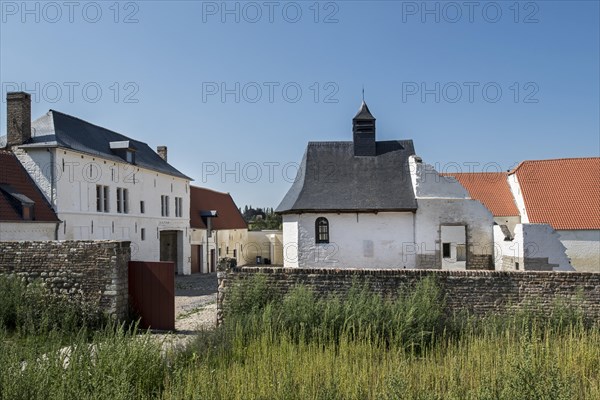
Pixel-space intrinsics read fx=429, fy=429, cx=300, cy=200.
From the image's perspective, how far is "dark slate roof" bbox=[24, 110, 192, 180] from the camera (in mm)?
19844

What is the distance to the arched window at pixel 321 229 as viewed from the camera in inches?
744

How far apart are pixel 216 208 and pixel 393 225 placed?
21.5 meters

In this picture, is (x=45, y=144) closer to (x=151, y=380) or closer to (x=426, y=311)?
(x=151, y=380)

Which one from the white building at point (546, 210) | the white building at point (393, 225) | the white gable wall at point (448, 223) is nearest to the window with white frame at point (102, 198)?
the white building at point (393, 225)

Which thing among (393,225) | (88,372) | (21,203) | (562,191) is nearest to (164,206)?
(21,203)

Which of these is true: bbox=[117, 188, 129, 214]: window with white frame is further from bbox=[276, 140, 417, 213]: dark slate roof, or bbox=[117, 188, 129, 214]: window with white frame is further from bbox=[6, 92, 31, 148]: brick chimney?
bbox=[276, 140, 417, 213]: dark slate roof

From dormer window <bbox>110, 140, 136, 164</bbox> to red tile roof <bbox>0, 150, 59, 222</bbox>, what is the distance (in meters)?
5.57

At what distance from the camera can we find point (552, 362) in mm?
6152

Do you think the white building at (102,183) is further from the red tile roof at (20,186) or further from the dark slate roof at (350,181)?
the dark slate roof at (350,181)

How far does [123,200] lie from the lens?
24.4 m

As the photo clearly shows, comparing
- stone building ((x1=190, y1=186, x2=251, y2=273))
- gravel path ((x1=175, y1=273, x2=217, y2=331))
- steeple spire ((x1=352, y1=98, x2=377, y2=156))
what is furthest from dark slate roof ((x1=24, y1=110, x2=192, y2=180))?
steeple spire ((x1=352, y1=98, x2=377, y2=156))

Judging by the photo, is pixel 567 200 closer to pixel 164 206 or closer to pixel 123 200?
pixel 164 206

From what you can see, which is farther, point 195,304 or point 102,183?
point 102,183

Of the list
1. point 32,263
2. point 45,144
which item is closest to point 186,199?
point 45,144
